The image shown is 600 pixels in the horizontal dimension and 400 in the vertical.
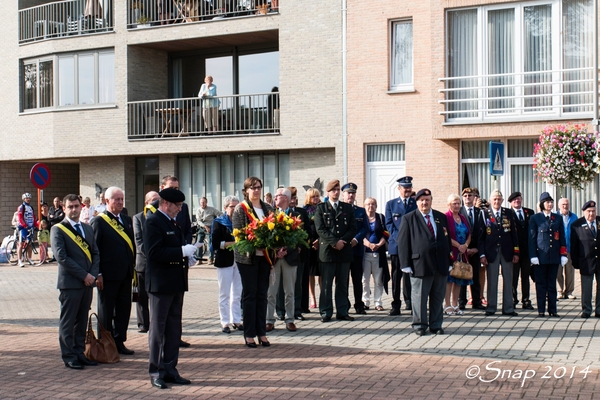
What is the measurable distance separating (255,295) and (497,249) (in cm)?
464

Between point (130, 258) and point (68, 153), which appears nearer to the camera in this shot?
point (130, 258)

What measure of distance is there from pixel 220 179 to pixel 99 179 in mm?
4815

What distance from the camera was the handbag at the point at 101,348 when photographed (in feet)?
31.4

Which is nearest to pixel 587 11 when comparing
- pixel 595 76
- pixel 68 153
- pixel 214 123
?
pixel 595 76

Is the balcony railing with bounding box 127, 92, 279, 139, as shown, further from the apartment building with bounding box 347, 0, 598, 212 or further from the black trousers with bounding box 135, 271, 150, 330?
the black trousers with bounding box 135, 271, 150, 330

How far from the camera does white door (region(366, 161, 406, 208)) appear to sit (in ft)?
73.5

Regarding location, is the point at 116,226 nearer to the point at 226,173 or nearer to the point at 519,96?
the point at 519,96

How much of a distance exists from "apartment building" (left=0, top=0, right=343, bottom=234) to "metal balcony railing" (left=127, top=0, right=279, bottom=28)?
0.05 m

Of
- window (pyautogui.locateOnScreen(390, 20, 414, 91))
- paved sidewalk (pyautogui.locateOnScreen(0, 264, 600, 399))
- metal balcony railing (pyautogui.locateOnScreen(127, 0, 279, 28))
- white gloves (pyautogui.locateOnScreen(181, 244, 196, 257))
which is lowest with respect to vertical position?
paved sidewalk (pyautogui.locateOnScreen(0, 264, 600, 399))

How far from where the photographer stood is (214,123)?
85.0 feet

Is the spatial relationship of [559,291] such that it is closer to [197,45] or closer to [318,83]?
[318,83]

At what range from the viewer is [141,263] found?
10.8m

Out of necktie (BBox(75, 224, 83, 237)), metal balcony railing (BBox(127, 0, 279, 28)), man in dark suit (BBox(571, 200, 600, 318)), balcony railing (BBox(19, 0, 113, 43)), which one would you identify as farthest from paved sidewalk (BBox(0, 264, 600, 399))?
balcony railing (BBox(19, 0, 113, 43))

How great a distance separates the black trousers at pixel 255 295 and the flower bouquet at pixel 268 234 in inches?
9.6
